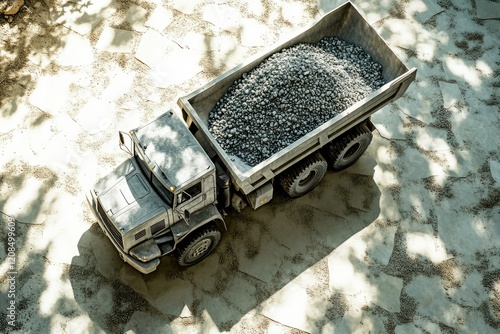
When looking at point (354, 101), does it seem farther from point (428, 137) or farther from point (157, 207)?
point (157, 207)

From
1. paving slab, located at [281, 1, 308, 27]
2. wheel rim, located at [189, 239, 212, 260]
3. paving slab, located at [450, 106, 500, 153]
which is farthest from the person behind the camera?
paving slab, located at [281, 1, 308, 27]

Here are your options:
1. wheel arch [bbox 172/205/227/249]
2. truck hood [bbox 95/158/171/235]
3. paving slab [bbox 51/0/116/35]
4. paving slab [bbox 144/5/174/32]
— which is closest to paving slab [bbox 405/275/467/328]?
wheel arch [bbox 172/205/227/249]

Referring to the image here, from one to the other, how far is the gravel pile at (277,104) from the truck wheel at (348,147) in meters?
0.54

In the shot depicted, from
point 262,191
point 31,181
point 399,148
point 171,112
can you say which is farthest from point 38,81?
point 399,148

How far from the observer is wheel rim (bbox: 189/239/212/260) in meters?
7.32

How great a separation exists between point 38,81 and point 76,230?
9.86 feet

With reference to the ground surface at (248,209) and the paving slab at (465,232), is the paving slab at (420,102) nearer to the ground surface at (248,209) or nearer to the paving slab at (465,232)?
the ground surface at (248,209)

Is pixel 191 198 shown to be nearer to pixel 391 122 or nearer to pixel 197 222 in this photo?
pixel 197 222

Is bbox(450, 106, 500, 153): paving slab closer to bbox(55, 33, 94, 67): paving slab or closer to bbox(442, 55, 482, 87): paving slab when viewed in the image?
bbox(442, 55, 482, 87): paving slab

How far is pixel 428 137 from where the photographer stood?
8.95 meters

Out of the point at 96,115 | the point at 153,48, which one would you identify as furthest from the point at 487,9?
the point at 96,115

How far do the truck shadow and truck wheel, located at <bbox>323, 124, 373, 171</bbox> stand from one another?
0.43 m

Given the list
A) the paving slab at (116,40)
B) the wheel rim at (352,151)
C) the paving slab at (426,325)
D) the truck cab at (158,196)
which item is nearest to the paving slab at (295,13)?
the paving slab at (116,40)

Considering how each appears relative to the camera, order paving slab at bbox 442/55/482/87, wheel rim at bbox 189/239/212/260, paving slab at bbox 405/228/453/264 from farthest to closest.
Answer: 1. paving slab at bbox 442/55/482/87
2. paving slab at bbox 405/228/453/264
3. wheel rim at bbox 189/239/212/260
